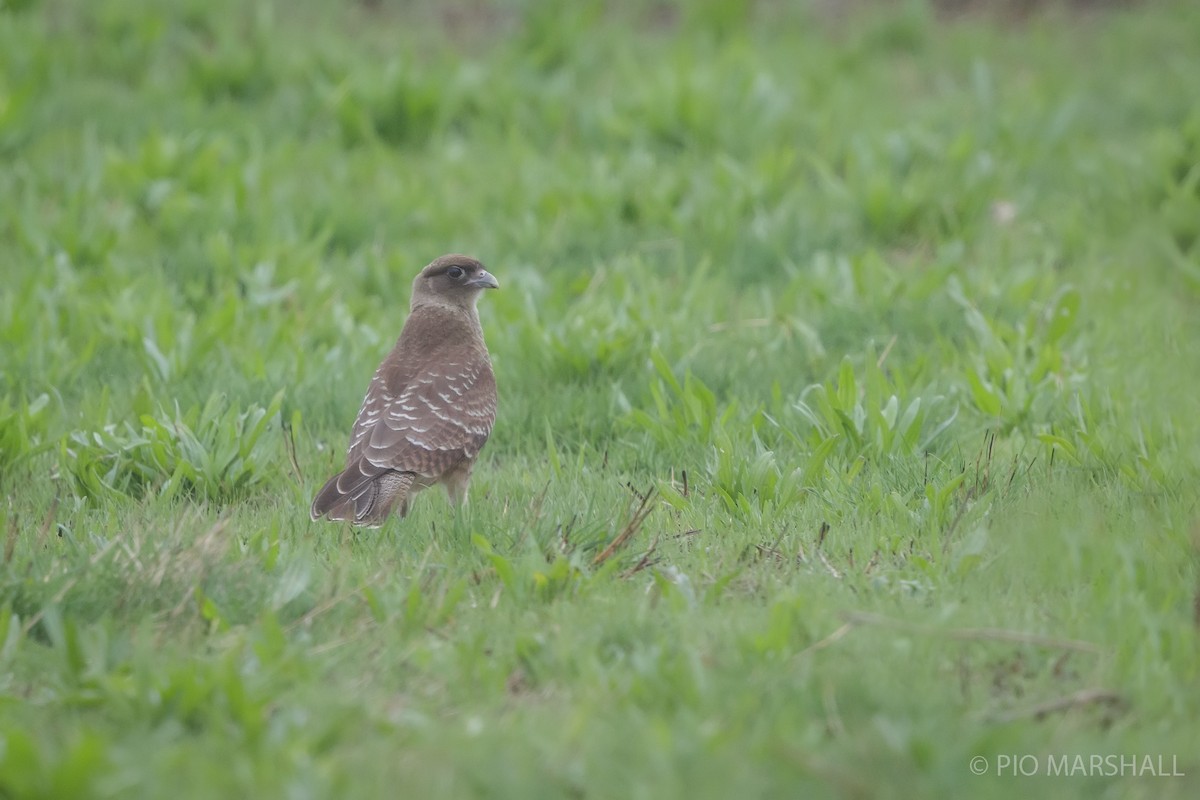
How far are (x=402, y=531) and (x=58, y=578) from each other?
125 cm

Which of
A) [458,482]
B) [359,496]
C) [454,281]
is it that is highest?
[454,281]

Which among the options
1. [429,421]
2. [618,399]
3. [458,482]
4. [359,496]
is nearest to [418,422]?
[429,421]

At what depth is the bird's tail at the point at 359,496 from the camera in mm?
5355

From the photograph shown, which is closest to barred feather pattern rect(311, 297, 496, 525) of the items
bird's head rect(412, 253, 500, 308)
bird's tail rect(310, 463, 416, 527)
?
bird's tail rect(310, 463, 416, 527)

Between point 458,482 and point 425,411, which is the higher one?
point 425,411

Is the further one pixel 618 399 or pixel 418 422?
pixel 618 399

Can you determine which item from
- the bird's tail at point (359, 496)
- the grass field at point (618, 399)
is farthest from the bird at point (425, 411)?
the grass field at point (618, 399)

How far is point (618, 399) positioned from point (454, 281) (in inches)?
39.6

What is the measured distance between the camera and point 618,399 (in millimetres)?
6492

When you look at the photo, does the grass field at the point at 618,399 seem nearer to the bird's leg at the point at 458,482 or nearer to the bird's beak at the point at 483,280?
the bird's leg at the point at 458,482

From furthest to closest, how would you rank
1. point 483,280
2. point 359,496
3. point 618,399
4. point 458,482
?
point 483,280
point 618,399
point 458,482
point 359,496

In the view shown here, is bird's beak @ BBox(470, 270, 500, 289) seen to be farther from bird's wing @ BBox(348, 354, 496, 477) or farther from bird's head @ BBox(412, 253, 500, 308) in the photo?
bird's wing @ BBox(348, 354, 496, 477)

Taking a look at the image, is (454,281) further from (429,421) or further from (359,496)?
(359,496)

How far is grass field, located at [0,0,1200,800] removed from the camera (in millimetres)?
3898
